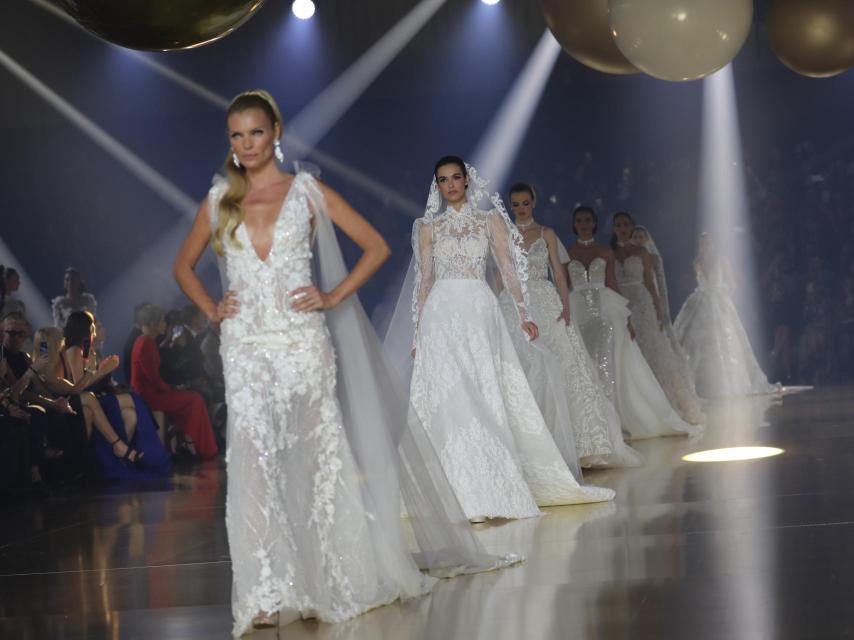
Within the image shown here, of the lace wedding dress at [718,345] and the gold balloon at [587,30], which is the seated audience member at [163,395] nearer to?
the gold balloon at [587,30]

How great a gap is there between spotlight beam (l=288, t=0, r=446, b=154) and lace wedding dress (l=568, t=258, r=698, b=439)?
18.8ft

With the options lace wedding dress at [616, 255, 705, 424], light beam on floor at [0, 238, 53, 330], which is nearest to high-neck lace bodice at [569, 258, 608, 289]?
lace wedding dress at [616, 255, 705, 424]

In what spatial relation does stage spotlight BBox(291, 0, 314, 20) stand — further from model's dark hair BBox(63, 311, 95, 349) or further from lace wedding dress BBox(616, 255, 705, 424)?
model's dark hair BBox(63, 311, 95, 349)

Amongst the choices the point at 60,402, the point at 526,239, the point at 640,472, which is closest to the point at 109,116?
the point at 60,402

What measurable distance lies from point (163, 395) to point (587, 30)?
4548 millimetres

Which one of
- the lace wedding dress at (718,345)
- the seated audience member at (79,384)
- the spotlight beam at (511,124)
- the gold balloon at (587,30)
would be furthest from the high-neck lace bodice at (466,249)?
the spotlight beam at (511,124)

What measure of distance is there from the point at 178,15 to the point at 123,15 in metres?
0.15

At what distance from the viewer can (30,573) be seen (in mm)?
5230

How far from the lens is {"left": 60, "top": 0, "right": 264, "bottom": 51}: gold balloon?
146 inches

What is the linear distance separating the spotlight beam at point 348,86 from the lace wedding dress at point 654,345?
4972 millimetres

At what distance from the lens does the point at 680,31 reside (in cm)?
605

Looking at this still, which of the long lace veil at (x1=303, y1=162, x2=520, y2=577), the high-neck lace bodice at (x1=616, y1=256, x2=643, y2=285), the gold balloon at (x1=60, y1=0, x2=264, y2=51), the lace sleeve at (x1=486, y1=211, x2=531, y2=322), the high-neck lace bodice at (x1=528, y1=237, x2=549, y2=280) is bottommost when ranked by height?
the long lace veil at (x1=303, y1=162, x2=520, y2=577)

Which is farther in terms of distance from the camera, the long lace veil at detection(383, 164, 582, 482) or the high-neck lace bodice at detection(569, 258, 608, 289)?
the high-neck lace bodice at detection(569, 258, 608, 289)

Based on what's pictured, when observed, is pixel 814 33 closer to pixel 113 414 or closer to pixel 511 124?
pixel 113 414
